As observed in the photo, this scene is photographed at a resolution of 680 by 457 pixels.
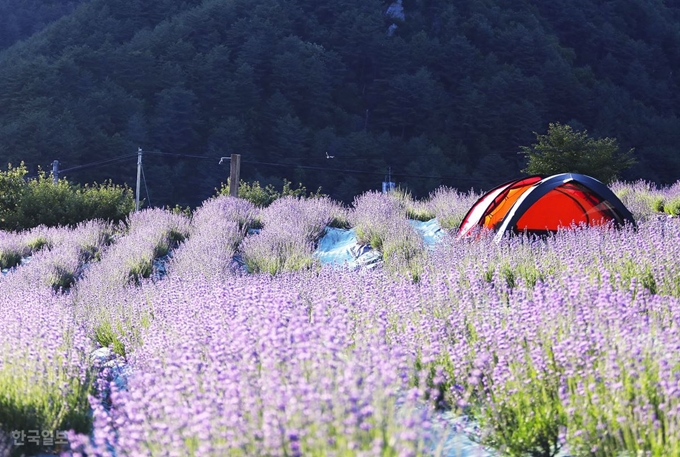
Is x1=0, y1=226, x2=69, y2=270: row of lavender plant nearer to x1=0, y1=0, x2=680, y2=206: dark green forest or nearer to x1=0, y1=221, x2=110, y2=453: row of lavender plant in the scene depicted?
x1=0, y1=221, x2=110, y2=453: row of lavender plant

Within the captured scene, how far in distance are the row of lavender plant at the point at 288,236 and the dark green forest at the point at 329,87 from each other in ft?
Result: 104

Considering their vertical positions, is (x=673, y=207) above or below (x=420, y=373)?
above

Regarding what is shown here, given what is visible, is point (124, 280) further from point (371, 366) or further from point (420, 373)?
point (371, 366)

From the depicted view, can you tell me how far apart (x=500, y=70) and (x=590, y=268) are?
177 ft

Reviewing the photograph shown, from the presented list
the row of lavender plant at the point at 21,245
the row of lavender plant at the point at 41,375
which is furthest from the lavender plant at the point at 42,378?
the row of lavender plant at the point at 21,245

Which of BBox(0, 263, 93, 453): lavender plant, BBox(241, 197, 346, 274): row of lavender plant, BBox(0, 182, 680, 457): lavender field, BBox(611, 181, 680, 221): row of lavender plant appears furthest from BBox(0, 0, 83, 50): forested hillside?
BBox(0, 263, 93, 453): lavender plant

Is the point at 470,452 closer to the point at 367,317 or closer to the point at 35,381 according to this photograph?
the point at 367,317

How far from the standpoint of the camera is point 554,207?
9062mm

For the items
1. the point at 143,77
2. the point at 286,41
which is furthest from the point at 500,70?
the point at 143,77

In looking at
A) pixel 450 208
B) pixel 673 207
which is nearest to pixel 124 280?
pixel 450 208

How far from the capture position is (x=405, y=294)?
4426 millimetres

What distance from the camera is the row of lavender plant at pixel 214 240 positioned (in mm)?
7473

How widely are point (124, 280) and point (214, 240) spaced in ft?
5.91

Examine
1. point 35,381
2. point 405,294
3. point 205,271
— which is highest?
point 205,271
